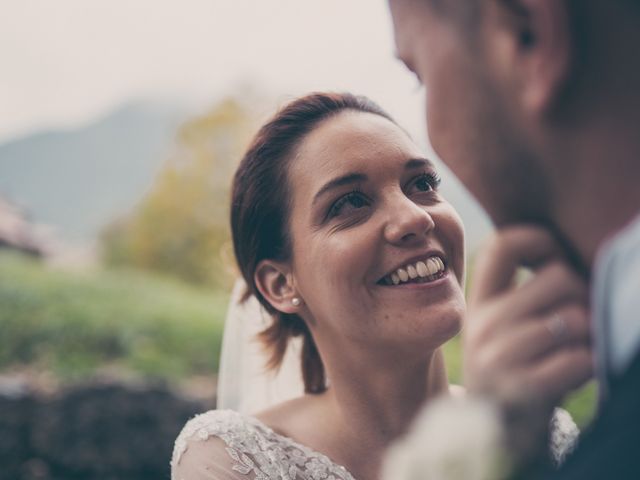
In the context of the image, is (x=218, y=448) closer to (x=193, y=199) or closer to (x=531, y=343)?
(x=531, y=343)

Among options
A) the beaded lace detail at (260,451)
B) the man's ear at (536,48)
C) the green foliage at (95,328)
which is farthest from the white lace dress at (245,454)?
the green foliage at (95,328)

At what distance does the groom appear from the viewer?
0.76m

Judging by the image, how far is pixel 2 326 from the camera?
768cm

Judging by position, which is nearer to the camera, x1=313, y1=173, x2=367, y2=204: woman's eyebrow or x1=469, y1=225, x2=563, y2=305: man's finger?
x1=469, y1=225, x2=563, y2=305: man's finger

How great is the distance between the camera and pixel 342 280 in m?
1.62

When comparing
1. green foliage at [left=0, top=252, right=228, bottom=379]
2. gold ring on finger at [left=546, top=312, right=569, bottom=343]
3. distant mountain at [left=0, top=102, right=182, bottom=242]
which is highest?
gold ring on finger at [left=546, top=312, right=569, bottom=343]

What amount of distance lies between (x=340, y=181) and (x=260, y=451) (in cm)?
79

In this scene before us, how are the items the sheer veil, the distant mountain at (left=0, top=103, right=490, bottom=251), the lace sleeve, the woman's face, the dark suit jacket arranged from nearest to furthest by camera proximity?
the dark suit jacket → the woman's face → the lace sleeve → the sheer veil → the distant mountain at (left=0, top=103, right=490, bottom=251)

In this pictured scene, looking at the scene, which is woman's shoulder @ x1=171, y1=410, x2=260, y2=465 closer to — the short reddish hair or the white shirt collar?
the short reddish hair

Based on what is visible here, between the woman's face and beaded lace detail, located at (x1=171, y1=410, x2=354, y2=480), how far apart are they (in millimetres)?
340

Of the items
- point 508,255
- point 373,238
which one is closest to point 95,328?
point 373,238

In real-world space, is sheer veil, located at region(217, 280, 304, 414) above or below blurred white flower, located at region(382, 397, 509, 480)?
below

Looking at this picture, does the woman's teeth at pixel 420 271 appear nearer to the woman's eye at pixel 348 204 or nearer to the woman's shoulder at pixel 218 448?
the woman's eye at pixel 348 204

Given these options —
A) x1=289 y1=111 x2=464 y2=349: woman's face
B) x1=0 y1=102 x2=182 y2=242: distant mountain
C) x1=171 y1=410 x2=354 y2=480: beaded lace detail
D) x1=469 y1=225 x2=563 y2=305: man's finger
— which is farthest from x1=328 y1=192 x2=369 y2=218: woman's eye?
x1=0 y1=102 x2=182 y2=242: distant mountain
